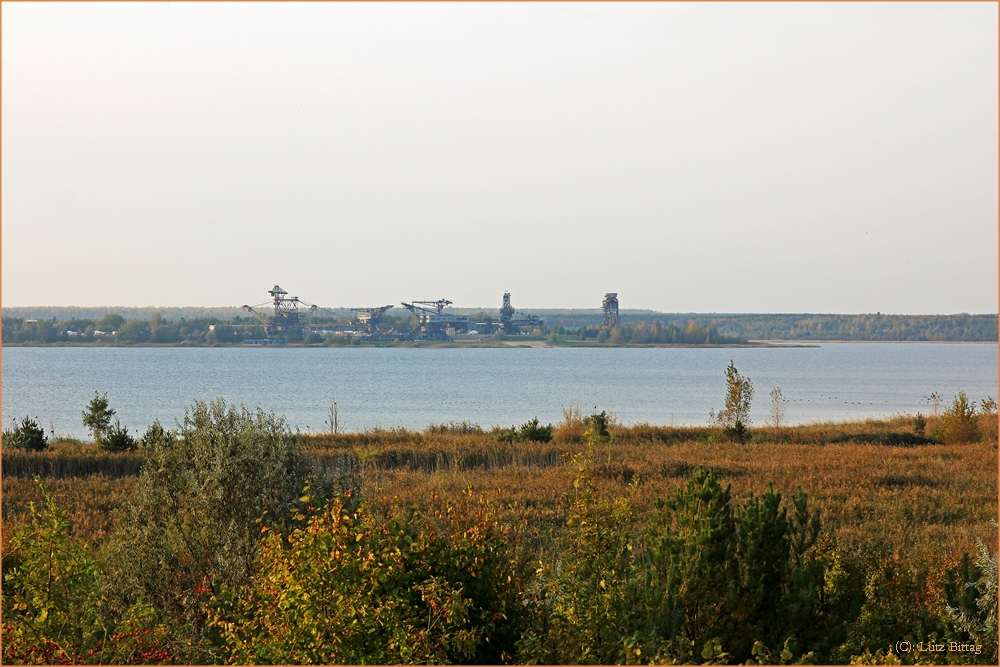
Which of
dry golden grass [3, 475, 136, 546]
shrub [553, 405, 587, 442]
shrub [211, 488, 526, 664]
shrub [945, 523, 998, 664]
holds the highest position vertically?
shrub [211, 488, 526, 664]

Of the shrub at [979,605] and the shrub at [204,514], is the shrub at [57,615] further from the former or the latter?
the shrub at [979,605]

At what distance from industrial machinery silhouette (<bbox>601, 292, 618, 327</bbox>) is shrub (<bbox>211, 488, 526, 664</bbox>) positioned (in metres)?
179

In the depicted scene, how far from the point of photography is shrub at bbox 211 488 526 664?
5664 millimetres

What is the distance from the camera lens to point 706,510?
23.2 feet

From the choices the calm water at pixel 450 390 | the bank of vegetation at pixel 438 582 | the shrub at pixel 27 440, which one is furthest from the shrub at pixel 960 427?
the shrub at pixel 27 440

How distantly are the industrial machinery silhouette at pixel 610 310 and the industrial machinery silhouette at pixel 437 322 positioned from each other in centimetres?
2904

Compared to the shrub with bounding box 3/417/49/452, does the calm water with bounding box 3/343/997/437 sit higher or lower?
lower

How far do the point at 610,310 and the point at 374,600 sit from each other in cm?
18714

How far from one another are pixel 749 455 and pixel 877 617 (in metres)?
16.0

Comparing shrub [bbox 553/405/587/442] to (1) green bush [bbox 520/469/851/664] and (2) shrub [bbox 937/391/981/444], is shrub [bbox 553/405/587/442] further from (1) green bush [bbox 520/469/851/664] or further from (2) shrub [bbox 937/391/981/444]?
(1) green bush [bbox 520/469/851/664]

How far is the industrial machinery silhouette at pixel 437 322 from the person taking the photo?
179 metres

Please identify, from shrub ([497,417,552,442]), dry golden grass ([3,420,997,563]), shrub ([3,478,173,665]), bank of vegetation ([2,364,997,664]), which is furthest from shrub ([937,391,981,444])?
shrub ([3,478,173,665])

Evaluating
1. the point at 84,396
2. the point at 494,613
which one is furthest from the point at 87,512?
the point at 84,396

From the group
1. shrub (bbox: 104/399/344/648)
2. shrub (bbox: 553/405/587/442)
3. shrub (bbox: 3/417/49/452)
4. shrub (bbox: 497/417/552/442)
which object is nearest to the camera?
shrub (bbox: 104/399/344/648)
